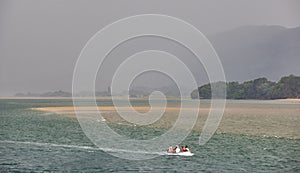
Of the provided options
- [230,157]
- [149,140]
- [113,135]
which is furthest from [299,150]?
[113,135]

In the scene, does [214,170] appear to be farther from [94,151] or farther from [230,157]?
[94,151]

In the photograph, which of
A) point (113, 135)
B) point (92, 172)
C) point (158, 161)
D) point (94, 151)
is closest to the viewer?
point (92, 172)

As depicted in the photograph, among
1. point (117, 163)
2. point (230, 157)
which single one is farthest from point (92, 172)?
point (230, 157)

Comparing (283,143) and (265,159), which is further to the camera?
(283,143)

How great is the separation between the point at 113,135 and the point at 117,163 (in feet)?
101

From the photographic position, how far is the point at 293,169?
47188 millimetres

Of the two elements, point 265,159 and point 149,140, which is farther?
point 149,140

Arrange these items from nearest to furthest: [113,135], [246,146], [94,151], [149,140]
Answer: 1. [94,151]
2. [246,146]
3. [149,140]
4. [113,135]

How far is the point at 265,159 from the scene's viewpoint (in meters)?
53.4

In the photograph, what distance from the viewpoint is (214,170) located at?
150ft

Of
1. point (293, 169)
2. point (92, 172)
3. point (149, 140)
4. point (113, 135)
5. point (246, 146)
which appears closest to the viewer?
point (92, 172)

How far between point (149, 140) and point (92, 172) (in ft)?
95.0

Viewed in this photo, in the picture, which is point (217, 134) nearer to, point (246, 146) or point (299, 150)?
point (246, 146)

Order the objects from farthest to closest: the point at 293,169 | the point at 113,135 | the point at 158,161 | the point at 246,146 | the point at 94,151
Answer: the point at 113,135
the point at 246,146
the point at 94,151
the point at 158,161
the point at 293,169
